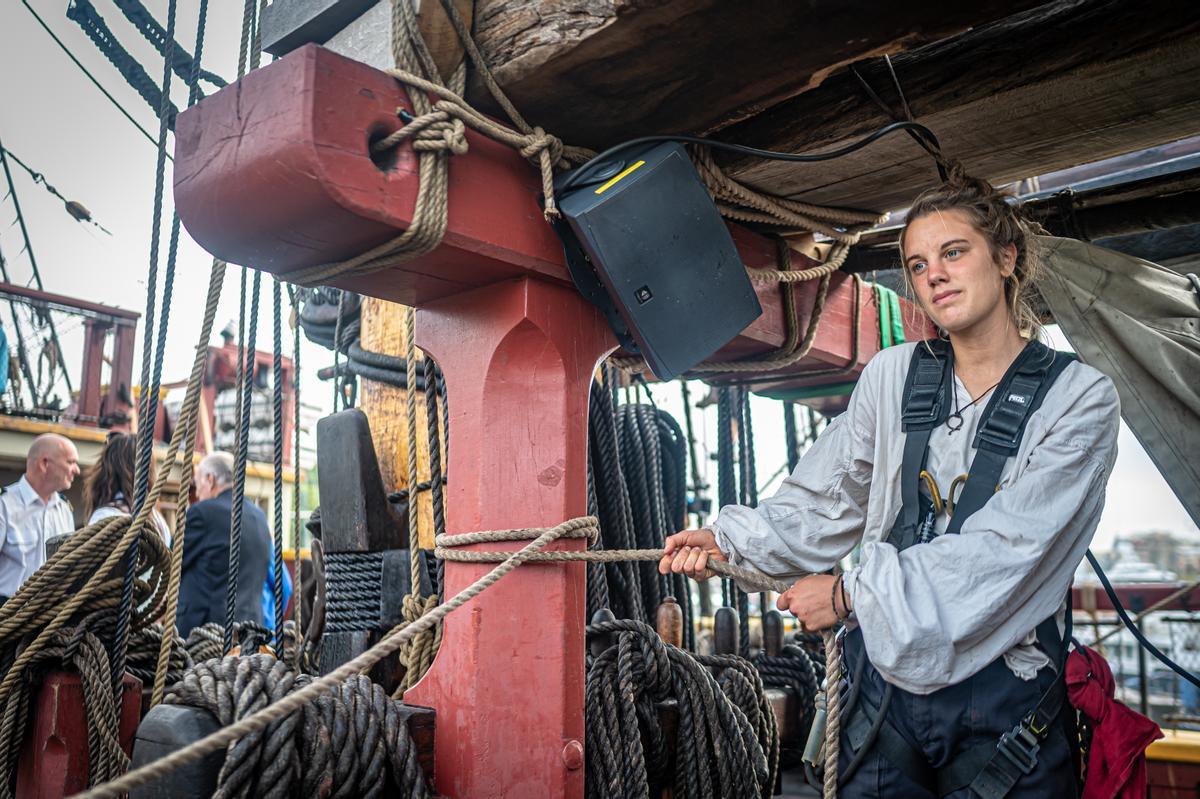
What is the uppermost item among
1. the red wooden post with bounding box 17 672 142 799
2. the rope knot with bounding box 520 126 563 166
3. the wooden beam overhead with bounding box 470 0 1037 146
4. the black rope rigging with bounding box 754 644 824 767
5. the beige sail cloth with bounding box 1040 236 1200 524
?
the wooden beam overhead with bounding box 470 0 1037 146

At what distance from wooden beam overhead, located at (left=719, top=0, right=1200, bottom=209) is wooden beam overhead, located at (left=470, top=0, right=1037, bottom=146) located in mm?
210

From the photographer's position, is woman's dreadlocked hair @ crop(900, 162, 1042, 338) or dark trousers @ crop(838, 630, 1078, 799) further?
woman's dreadlocked hair @ crop(900, 162, 1042, 338)

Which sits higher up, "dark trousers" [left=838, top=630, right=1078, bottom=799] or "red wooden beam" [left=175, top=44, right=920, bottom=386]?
"red wooden beam" [left=175, top=44, right=920, bottom=386]

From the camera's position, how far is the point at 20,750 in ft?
6.87

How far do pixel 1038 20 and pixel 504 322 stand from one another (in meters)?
1.25

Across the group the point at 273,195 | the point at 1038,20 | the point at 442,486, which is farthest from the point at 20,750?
the point at 1038,20

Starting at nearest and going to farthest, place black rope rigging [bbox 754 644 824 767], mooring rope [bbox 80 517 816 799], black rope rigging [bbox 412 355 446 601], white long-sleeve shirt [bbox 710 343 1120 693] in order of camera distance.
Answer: mooring rope [bbox 80 517 816 799] < white long-sleeve shirt [bbox 710 343 1120 693] < black rope rigging [bbox 412 355 446 601] < black rope rigging [bbox 754 644 824 767]

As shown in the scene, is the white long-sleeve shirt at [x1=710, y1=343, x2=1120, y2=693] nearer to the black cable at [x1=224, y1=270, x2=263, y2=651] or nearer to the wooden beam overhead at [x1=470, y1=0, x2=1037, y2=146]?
the wooden beam overhead at [x1=470, y1=0, x2=1037, y2=146]

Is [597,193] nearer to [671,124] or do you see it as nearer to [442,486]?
[671,124]

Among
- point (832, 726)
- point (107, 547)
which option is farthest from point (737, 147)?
point (107, 547)

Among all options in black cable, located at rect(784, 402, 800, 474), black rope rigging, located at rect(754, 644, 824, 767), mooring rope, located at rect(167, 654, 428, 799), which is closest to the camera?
mooring rope, located at rect(167, 654, 428, 799)

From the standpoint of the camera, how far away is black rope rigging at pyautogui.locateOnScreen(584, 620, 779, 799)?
6.93 ft

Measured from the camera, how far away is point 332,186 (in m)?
1.50

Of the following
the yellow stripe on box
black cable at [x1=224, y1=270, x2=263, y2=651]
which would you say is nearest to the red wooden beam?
the yellow stripe on box
